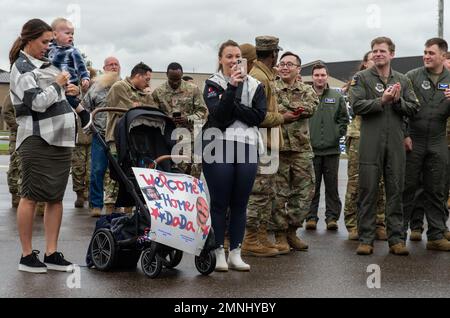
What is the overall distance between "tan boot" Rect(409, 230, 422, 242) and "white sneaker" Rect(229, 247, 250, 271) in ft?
9.91

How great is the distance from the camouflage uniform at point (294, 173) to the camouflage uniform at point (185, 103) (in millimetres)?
2023

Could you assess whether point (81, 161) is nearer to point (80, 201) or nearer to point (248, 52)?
point (80, 201)

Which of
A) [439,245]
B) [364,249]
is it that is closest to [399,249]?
[364,249]

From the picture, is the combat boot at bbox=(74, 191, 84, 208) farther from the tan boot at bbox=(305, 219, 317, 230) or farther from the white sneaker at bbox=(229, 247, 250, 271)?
the white sneaker at bbox=(229, 247, 250, 271)

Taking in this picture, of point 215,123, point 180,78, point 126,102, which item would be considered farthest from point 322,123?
point 215,123

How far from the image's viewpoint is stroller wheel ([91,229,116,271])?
7.09 m

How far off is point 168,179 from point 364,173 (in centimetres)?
253

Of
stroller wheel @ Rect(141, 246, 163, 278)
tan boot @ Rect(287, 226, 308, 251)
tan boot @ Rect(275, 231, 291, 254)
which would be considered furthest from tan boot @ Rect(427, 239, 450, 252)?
stroller wheel @ Rect(141, 246, 163, 278)

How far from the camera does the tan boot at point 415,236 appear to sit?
966 cm

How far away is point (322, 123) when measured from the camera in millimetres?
11070

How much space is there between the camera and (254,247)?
323 inches

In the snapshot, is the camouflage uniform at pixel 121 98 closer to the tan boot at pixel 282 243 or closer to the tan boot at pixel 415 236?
the tan boot at pixel 282 243

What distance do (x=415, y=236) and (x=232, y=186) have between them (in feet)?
10.7

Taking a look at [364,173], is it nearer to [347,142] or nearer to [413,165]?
[413,165]
